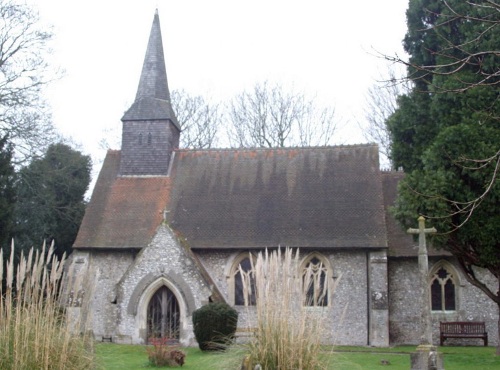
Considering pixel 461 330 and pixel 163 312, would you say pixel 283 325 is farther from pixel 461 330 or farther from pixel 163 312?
pixel 461 330

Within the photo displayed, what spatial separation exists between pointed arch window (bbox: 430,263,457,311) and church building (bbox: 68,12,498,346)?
0.11 ft

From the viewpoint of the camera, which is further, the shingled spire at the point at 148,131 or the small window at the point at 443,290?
the shingled spire at the point at 148,131

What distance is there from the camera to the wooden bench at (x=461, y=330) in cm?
1905

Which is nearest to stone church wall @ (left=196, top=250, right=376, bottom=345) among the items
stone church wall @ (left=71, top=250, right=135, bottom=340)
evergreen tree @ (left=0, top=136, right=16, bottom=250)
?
stone church wall @ (left=71, top=250, right=135, bottom=340)

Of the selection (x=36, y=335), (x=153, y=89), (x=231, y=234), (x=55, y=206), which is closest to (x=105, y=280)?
(x=231, y=234)

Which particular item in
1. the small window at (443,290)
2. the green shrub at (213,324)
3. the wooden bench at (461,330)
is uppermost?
the small window at (443,290)

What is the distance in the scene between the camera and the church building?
743 inches

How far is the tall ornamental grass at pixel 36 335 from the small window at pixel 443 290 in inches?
579

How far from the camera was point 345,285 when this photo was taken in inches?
786

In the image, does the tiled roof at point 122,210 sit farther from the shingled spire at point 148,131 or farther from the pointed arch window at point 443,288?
the pointed arch window at point 443,288

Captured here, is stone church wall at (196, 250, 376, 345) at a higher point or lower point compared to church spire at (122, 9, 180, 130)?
lower

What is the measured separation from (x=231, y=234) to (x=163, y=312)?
344cm

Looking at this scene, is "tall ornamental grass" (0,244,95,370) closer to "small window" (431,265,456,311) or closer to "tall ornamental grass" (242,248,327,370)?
"tall ornamental grass" (242,248,327,370)

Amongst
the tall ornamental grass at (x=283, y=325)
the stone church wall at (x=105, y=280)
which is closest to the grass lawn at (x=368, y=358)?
the tall ornamental grass at (x=283, y=325)
